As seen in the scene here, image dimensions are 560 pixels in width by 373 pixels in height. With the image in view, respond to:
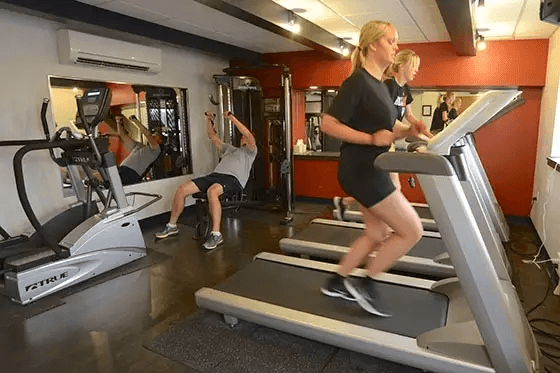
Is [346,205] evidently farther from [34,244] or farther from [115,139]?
[34,244]

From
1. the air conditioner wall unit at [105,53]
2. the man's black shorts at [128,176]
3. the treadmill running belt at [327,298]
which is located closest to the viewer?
the treadmill running belt at [327,298]

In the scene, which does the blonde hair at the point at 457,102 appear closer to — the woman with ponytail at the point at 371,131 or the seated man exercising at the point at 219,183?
the seated man exercising at the point at 219,183

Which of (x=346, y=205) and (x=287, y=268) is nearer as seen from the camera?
(x=287, y=268)

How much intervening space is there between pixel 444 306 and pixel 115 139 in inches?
145

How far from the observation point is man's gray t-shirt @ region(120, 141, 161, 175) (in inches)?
174

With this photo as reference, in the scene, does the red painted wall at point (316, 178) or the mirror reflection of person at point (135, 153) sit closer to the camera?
the mirror reflection of person at point (135, 153)

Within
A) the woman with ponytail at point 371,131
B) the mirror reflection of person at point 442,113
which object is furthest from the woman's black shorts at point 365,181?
the mirror reflection of person at point 442,113

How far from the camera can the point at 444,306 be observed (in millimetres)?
2119

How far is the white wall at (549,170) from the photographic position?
10.1 ft

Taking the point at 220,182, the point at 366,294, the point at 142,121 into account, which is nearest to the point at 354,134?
the point at 366,294

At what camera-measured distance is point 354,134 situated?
1.81m

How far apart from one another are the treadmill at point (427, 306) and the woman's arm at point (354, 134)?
41 centimetres

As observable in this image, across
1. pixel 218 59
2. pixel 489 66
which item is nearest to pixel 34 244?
pixel 218 59

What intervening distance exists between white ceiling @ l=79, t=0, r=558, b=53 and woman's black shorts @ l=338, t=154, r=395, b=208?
1792 mm
